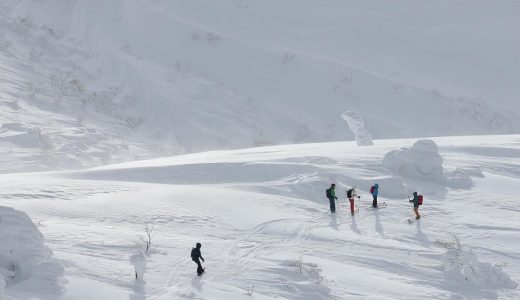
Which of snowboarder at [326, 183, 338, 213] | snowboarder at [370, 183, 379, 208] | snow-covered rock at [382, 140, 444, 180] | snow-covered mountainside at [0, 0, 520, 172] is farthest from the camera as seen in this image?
snow-covered mountainside at [0, 0, 520, 172]

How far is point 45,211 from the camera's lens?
13.3m

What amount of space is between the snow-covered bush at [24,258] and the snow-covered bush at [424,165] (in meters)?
13.4

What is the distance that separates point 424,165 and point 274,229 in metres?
8.13

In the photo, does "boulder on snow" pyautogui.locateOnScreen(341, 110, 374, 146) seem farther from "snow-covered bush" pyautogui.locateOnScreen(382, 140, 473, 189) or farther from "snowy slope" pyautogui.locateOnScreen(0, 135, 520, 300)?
"snow-covered bush" pyautogui.locateOnScreen(382, 140, 473, 189)

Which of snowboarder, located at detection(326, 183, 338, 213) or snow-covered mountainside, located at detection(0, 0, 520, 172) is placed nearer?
snowboarder, located at detection(326, 183, 338, 213)

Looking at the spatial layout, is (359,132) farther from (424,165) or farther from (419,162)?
(424,165)

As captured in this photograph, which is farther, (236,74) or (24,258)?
(236,74)

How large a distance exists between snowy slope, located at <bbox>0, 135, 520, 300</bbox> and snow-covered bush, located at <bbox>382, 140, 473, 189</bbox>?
4.1 inches

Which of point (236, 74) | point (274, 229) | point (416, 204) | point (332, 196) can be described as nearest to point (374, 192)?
point (416, 204)

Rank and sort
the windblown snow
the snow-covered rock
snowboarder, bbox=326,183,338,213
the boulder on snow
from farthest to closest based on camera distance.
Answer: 1. the boulder on snow
2. the snow-covered rock
3. snowboarder, bbox=326,183,338,213
4. the windblown snow

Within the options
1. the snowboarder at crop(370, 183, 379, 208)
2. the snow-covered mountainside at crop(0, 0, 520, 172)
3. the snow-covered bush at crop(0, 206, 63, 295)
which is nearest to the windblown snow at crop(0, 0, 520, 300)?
the snow-covered bush at crop(0, 206, 63, 295)

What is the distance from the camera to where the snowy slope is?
10234mm

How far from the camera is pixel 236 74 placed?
3672 cm

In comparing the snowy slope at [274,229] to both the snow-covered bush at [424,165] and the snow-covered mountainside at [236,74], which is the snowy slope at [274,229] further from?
the snow-covered mountainside at [236,74]
